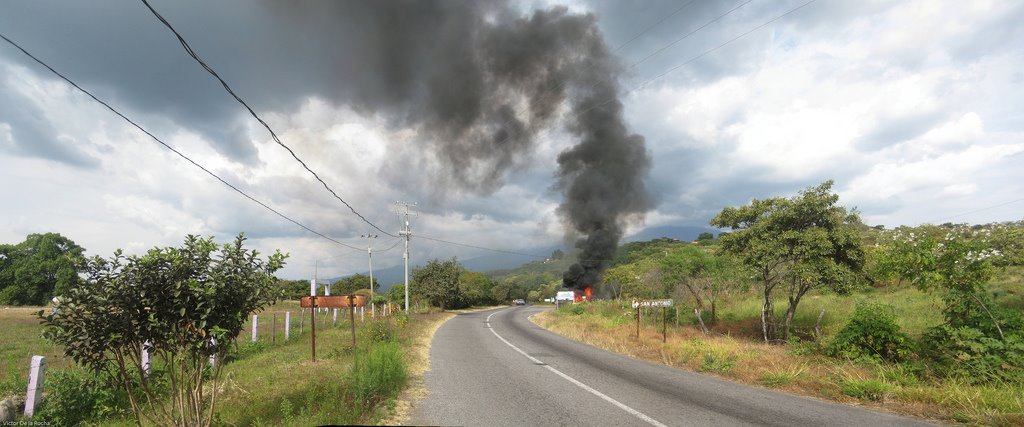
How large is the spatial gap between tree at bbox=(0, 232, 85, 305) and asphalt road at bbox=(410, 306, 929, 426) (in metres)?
73.7

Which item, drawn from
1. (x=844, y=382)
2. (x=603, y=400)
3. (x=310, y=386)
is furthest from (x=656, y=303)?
(x=310, y=386)

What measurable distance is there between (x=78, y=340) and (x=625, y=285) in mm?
38071

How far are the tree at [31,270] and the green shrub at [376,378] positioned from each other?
239 ft

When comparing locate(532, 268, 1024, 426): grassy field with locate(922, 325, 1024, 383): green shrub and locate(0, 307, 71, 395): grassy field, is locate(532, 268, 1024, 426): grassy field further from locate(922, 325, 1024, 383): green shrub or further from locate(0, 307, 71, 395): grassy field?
locate(0, 307, 71, 395): grassy field

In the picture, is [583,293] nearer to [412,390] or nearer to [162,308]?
[412,390]

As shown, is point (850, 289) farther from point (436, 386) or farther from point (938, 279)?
point (436, 386)

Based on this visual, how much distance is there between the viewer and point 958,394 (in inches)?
264

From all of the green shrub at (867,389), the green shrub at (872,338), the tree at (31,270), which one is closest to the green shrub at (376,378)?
the green shrub at (867,389)

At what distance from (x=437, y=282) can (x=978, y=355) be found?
153ft

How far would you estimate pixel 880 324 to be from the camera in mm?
10602

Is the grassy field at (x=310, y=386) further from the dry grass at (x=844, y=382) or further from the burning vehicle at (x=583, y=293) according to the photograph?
the burning vehicle at (x=583, y=293)

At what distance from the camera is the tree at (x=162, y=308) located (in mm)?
5305

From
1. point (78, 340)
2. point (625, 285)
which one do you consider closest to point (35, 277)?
point (625, 285)

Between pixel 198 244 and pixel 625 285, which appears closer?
pixel 198 244
